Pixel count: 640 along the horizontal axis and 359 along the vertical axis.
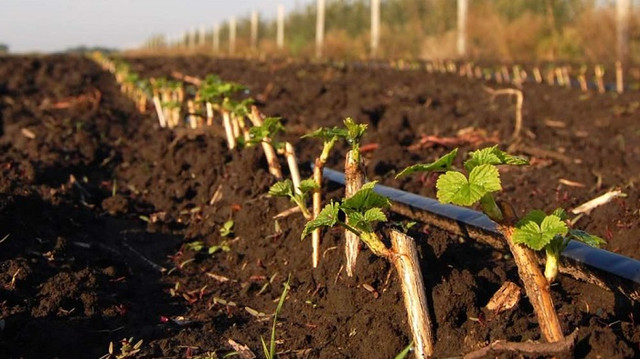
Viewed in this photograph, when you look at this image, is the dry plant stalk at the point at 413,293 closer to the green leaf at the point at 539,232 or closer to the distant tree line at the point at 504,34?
the green leaf at the point at 539,232

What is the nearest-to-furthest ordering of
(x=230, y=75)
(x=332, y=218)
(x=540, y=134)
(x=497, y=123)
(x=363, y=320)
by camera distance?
(x=332, y=218) → (x=363, y=320) → (x=540, y=134) → (x=497, y=123) → (x=230, y=75)

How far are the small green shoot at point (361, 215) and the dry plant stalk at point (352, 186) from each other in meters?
0.39

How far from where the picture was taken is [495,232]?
3.43 meters

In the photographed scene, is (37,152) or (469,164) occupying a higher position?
(469,164)

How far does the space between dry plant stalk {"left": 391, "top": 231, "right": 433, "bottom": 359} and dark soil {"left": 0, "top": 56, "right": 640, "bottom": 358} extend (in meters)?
0.07

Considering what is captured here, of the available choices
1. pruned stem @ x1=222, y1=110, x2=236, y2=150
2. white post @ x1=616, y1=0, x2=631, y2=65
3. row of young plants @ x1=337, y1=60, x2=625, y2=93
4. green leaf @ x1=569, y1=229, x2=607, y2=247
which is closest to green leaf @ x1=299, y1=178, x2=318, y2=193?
green leaf @ x1=569, y1=229, x2=607, y2=247

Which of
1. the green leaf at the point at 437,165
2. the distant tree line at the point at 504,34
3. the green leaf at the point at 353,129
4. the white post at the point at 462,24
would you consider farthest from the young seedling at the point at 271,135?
the white post at the point at 462,24

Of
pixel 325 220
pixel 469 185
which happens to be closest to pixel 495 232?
pixel 325 220

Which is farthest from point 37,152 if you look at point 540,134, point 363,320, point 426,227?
point 540,134

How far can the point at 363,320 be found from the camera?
279cm

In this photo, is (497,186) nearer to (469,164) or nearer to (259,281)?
(469,164)

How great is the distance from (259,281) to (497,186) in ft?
Result: 6.00

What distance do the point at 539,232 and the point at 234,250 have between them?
7.37 feet

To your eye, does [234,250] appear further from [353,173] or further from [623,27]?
[623,27]
